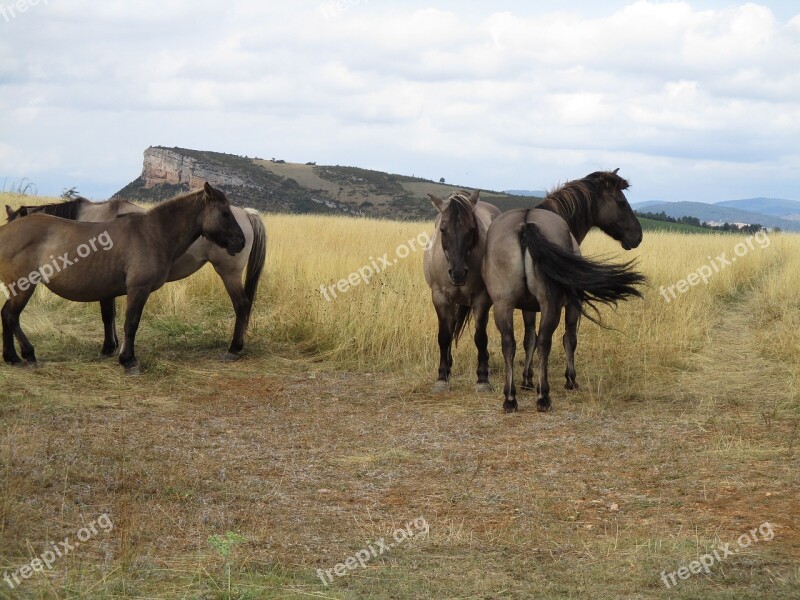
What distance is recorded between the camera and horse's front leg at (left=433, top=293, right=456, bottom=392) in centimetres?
800

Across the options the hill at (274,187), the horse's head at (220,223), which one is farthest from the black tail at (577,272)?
the hill at (274,187)

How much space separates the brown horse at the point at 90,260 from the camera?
8.52 meters

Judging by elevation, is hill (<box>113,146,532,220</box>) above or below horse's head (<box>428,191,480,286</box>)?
above

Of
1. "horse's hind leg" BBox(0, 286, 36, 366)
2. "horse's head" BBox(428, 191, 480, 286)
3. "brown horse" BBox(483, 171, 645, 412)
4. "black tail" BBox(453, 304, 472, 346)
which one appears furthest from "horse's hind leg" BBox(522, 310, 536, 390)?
→ "horse's hind leg" BBox(0, 286, 36, 366)

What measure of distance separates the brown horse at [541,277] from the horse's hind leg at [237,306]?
3.38 m

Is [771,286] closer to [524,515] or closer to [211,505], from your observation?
[524,515]

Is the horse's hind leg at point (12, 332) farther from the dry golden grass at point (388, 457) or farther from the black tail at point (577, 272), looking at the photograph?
the black tail at point (577, 272)

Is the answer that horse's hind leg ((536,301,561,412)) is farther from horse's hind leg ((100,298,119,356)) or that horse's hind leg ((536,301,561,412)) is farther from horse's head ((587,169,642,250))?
horse's hind leg ((100,298,119,356))

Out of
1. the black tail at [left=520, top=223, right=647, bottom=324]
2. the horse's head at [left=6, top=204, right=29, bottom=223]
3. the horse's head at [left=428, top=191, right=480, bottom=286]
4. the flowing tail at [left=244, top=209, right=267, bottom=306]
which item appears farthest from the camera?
the flowing tail at [left=244, top=209, right=267, bottom=306]

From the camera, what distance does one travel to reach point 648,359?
895 cm

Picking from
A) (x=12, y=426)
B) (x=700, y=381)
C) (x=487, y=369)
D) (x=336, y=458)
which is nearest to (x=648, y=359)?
(x=700, y=381)

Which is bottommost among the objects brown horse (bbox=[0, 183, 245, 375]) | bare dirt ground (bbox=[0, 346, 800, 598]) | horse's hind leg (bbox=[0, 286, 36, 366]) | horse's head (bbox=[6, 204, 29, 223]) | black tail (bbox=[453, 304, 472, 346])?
bare dirt ground (bbox=[0, 346, 800, 598])

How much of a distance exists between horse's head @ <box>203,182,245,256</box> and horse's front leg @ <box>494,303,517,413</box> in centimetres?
323

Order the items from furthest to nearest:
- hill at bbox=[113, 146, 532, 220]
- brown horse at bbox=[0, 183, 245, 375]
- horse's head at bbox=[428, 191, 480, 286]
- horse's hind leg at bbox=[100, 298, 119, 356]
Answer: hill at bbox=[113, 146, 532, 220] < horse's hind leg at bbox=[100, 298, 119, 356] < brown horse at bbox=[0, 183, 245, 375] < horse's head at bbox=[428, 191, 480, 286]
